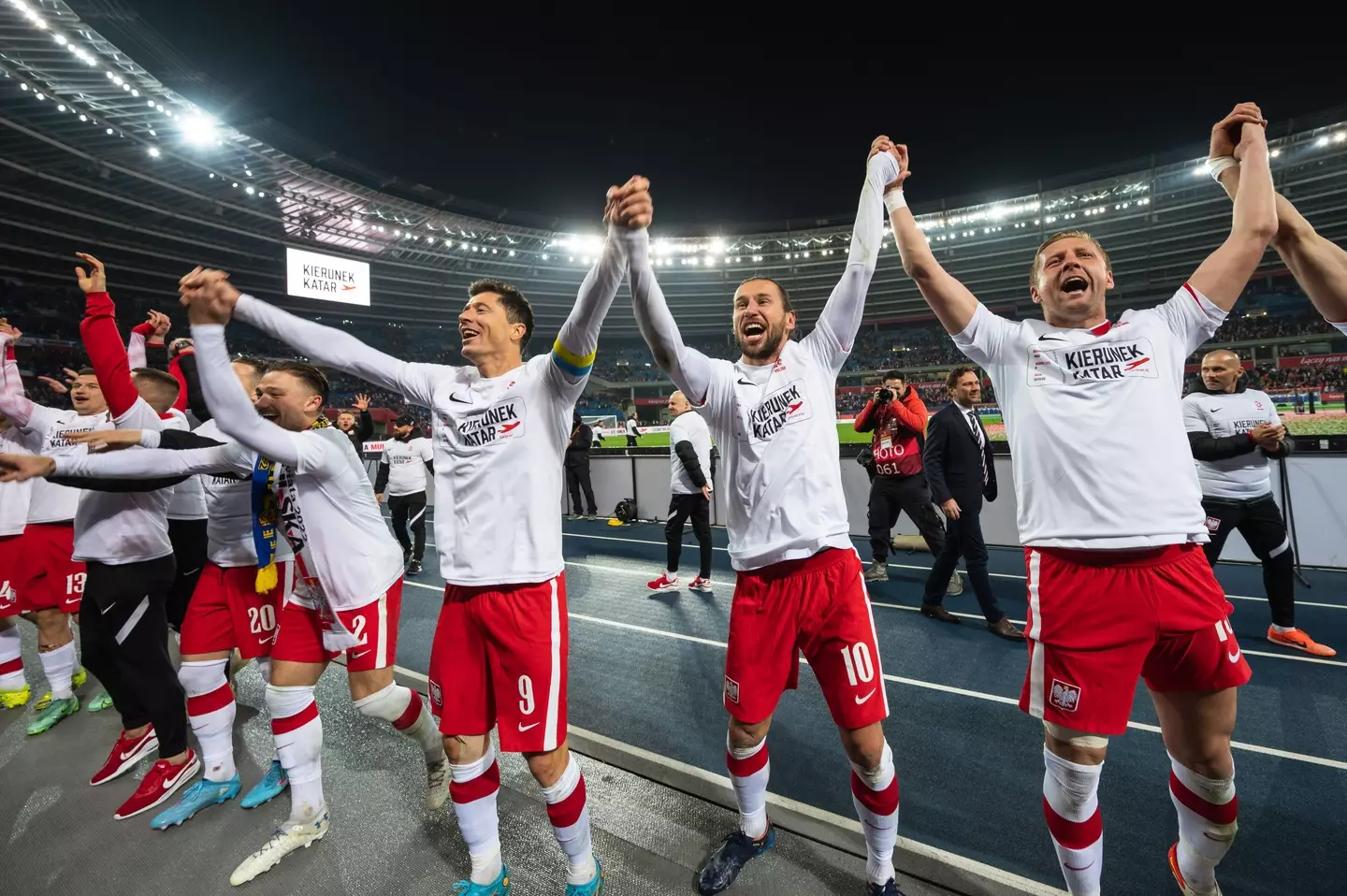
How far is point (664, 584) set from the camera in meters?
6.33

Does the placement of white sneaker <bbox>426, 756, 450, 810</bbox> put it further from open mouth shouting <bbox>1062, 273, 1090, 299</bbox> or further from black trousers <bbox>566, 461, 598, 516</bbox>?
black trousers <bbox>566, 461, 598, 516</bbox>

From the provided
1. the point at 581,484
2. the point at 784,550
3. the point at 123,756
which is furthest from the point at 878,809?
the point at 581,484

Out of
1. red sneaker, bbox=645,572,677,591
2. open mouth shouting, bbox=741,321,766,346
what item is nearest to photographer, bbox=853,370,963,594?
red sneaker, bbox=645,572,677,591

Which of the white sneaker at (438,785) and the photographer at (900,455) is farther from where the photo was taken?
the photographer at (900,455)

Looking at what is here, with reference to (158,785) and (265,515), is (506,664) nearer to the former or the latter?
(265,515)

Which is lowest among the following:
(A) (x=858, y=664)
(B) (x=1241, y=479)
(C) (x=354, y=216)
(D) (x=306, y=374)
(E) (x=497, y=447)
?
(A) (x=858, y=664)

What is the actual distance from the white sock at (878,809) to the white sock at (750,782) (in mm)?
351

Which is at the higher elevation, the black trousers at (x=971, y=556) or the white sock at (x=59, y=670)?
the black trousers at (x=971, y=556)

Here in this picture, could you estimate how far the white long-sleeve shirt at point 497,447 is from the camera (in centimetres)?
203

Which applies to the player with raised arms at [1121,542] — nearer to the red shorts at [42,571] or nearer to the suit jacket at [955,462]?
the suit jacket at [955,462]

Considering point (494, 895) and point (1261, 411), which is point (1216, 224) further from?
point (494, 895)

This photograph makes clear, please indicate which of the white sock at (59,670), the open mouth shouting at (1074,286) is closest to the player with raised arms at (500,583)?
the open mouth shouting at (1074,286)

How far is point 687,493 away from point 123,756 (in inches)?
183

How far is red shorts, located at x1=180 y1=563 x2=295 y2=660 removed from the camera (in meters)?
2.75
